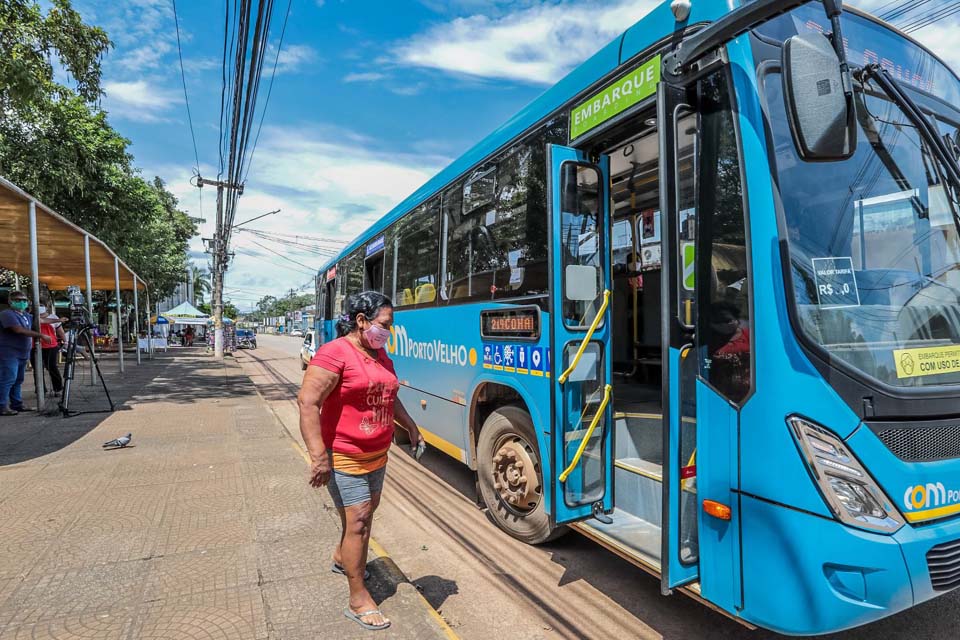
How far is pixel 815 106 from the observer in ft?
6.52

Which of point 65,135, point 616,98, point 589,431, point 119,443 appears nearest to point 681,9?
point 616,98

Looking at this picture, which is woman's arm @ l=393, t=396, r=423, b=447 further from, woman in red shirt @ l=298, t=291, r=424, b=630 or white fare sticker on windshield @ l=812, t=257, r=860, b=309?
white fare sticker on windshield @ l=812, t=257, r=860, b=309

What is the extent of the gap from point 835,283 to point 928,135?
0.89m

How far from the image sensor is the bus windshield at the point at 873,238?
2.18 meters

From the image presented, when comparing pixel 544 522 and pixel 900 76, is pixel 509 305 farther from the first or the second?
pixel 900 76

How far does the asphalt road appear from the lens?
2844mm

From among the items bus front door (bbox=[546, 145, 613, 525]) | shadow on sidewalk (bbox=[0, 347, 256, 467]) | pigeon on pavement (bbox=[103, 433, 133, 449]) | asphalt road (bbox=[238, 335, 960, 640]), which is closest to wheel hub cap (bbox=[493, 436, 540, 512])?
asphalt road (bbox=[238, 335, 960, 640])

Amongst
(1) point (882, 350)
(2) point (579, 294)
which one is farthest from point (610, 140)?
(1) point (882, 350)

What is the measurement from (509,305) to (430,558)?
1.86 m

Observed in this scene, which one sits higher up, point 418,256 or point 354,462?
point 418,256

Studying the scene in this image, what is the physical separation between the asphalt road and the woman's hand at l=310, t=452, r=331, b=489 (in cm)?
109

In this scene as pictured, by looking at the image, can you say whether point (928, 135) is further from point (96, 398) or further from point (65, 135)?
point (65, 135)

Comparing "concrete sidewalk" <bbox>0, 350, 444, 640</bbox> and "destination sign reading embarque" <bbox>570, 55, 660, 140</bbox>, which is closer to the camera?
"destination sign reading embarque" <bbox>570, 55, 660, 140</bbox>

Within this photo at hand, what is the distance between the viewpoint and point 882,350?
7.14ft
